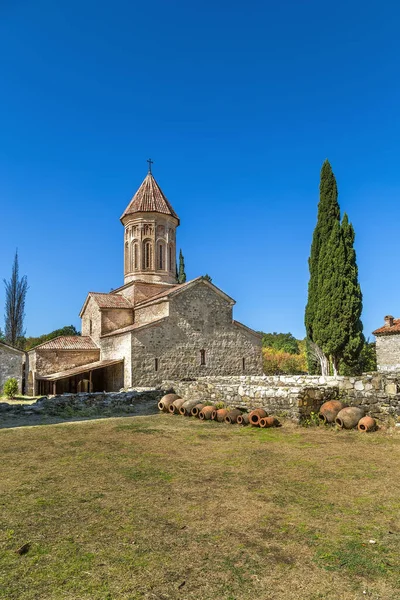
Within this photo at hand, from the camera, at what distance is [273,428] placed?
392 inches

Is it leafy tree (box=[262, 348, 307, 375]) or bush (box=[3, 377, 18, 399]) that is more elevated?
leafy tree (box=[262, 348, 307, 375])

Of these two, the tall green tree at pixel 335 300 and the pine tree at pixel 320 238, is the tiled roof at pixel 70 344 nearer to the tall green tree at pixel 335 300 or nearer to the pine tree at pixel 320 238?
the pine tree at pixel 320 238

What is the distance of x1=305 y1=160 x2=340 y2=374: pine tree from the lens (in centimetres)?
2570

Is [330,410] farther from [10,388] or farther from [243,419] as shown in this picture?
[10,388]

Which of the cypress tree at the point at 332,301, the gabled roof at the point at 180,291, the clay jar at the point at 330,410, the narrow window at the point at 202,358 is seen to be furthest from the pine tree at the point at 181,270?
the clay jar at the point at 330,410

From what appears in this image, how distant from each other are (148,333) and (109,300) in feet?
17.1

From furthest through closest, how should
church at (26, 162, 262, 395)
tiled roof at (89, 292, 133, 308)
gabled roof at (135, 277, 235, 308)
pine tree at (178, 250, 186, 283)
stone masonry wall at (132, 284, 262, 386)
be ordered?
1. pine tree at (178, 250, 186, 283)
2. tiled roof at (89, 292, 133, 308)
3. gabled roof at (135, 277, 235, 308)
4. church at (26, 162, 262, 395)
5. stone masonry wall at (132, 284, 262, 386)

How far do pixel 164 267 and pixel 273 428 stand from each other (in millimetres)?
18068

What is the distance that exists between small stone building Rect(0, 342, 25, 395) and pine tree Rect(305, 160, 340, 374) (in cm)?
1701

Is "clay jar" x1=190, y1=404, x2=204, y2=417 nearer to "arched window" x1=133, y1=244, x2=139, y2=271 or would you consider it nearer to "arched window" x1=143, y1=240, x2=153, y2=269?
"arched window" x1=143, y1=240, x2=153, y2=269

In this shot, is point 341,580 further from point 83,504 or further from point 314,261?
point 314,261

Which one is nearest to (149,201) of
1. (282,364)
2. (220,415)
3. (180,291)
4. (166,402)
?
(180,291)

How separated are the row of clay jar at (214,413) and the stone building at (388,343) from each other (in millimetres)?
18029

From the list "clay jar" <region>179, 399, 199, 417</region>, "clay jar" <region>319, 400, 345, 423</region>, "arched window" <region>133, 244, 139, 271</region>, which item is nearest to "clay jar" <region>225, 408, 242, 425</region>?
"clay jar" <region>179, 399, 199, 417</region>
